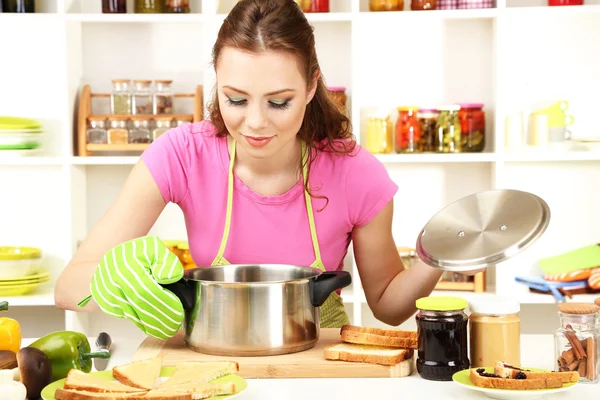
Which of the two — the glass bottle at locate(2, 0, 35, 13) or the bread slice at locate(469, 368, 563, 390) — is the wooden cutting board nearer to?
the bread slice at locate(469, 368, 563, 390)

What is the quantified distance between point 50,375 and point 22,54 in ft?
7.33

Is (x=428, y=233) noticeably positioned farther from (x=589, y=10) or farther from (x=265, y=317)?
(x=589, y=10)

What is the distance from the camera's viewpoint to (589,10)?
298cm

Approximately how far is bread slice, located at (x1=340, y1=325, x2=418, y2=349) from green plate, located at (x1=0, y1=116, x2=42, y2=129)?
1998mm

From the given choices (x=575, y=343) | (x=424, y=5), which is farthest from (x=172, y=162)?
(x=424, y=5)

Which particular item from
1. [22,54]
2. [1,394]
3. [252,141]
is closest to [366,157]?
[252,141]

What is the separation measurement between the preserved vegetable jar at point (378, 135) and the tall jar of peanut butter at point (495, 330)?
1851 millimetres

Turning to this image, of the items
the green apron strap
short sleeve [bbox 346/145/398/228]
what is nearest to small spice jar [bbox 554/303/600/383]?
short sleeve [bbox 346/145/398/228]

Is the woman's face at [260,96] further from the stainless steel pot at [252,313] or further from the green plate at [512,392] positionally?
the green plate at [512,392]

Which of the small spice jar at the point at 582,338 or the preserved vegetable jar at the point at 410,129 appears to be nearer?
the small spice jar at the point at 582,338

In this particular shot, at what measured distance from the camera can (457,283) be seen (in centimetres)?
311

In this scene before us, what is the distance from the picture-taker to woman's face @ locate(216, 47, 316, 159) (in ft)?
5.10

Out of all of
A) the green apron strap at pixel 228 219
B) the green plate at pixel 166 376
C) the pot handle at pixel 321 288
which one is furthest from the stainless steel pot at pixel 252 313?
the green apron strap at pixel 228 219

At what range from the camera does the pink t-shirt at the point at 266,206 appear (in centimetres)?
187
